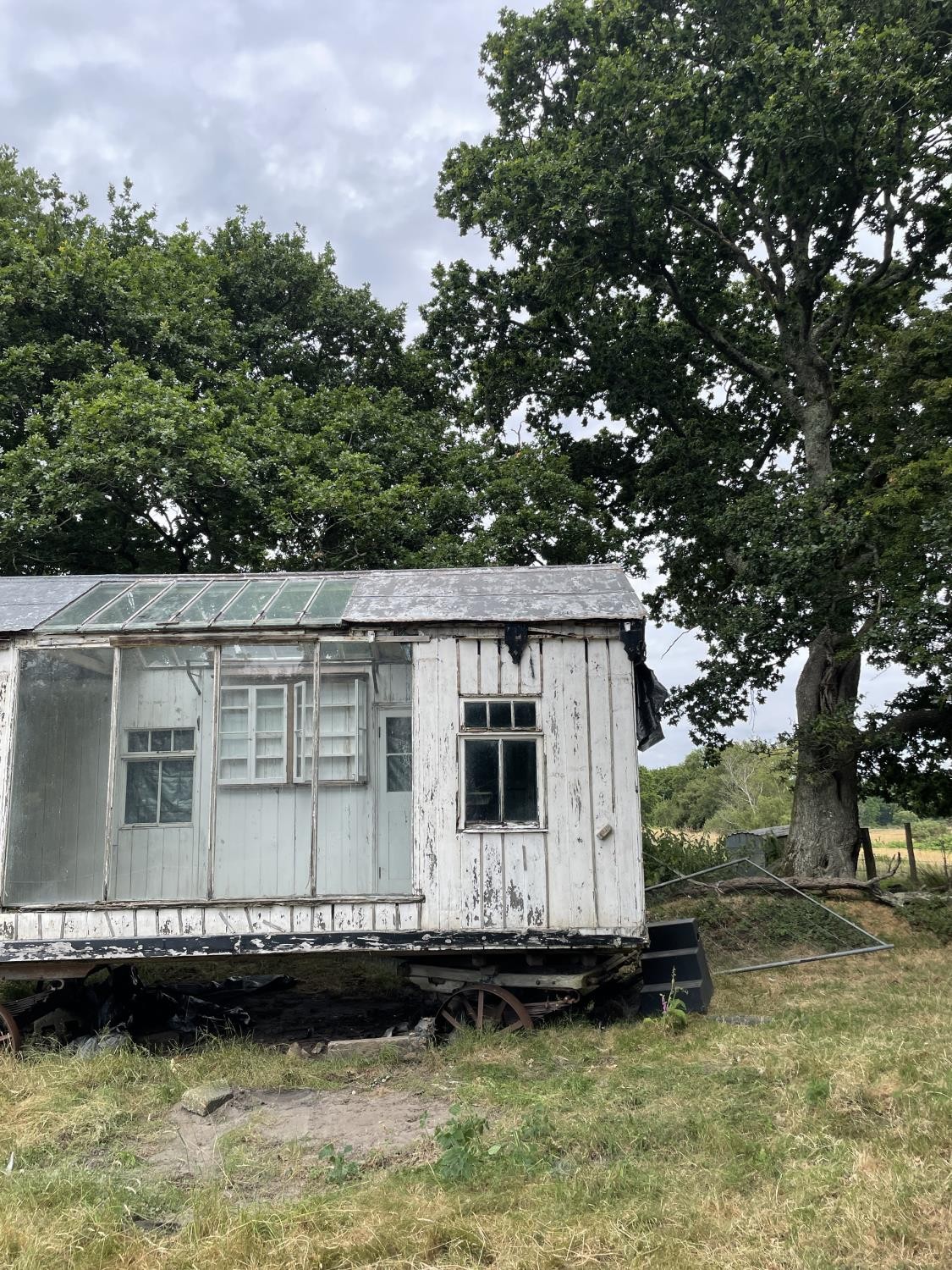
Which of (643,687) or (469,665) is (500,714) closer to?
(469,665)

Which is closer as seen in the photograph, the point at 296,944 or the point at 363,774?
the point at 296,944

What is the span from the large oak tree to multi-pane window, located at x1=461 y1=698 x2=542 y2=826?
6.88m

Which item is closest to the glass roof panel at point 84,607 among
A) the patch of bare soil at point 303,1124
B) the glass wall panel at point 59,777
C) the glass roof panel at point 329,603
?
the glass wall panel at point 59,777

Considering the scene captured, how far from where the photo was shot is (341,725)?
10.7m

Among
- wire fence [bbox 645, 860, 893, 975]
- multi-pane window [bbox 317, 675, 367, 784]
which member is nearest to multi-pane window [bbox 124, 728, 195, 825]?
multi-pane window [bbox 317, 675, 367, 784]

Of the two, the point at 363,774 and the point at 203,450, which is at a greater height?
the point at 203,450

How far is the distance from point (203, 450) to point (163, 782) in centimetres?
635

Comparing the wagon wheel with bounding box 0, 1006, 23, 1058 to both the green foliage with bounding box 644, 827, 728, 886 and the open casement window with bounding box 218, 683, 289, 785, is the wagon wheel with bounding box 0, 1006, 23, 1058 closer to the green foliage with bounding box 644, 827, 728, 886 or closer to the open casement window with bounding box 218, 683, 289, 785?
the open casement window with bounding box 218, 683, 289, 785

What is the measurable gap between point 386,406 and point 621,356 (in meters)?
4.88

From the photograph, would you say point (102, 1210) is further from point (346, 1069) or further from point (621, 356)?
point (621, 356)

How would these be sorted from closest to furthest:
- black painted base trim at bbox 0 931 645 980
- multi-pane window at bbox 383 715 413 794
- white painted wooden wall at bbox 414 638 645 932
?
1. black painted base trim at bbox 0 931 645 980
2. white painted wooden wall at bbox 414 638 645 932
3. multi-pane window at bbox 383 715 413 794

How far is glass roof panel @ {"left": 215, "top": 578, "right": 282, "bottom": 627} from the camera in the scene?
8.55 m

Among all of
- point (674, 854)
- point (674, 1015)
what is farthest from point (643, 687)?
point (674, 854)

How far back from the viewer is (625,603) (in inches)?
338
